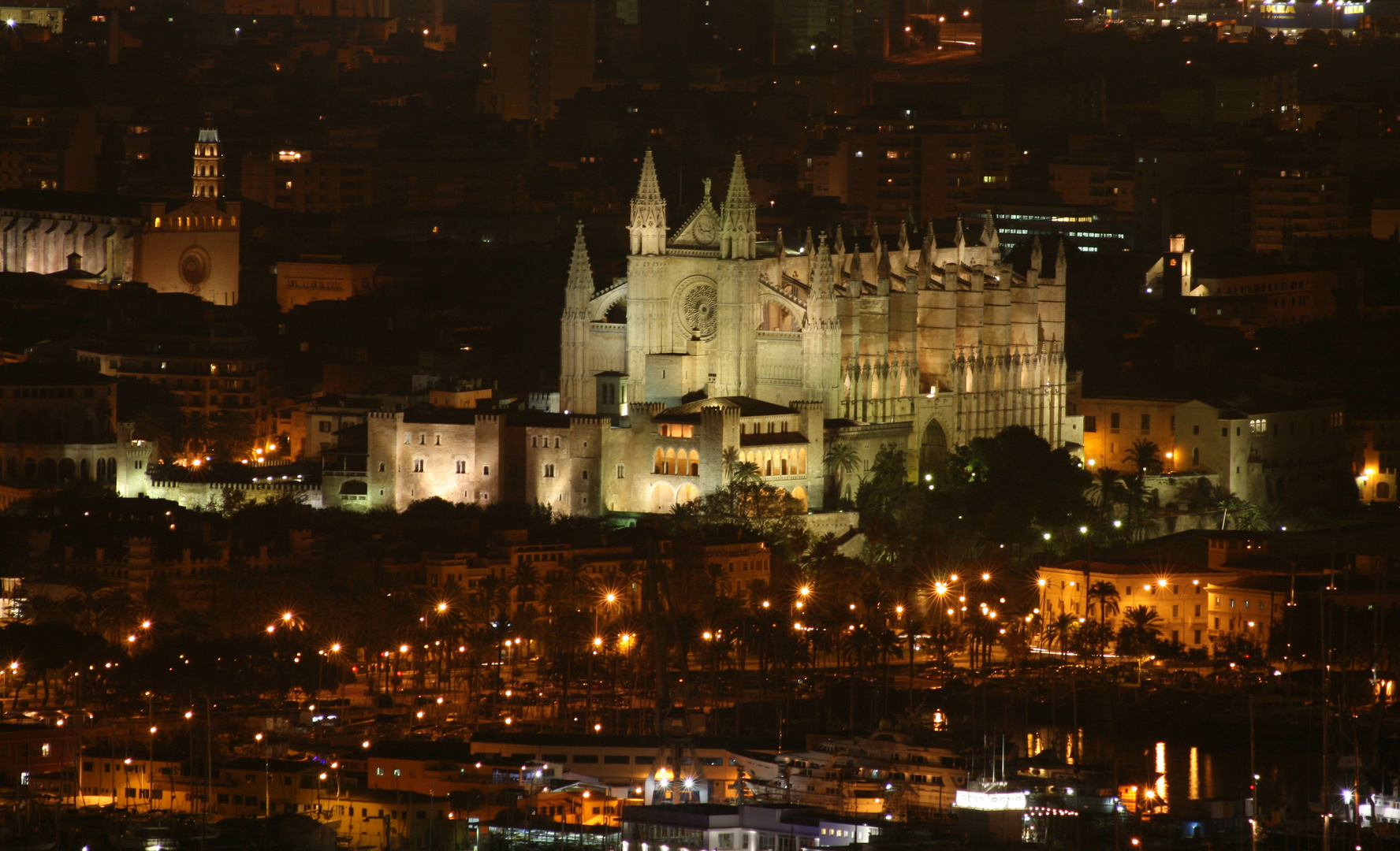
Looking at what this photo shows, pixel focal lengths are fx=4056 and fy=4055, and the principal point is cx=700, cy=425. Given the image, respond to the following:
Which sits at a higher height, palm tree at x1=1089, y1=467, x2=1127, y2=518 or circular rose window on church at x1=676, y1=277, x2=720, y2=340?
circular rose window on church at x1=676, y1=277, x2=720, y2=340

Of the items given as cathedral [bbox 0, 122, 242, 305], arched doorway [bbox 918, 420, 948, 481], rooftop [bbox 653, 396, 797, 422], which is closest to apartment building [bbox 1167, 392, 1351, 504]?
arched doorway [bbox 918, 420, 948, 481]

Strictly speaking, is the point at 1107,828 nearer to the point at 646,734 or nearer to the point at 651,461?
the point at 646,734

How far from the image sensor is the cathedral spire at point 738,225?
5202 inches

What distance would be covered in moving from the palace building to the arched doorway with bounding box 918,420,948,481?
0.06m

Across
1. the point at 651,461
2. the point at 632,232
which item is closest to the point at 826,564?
the point at 651,461

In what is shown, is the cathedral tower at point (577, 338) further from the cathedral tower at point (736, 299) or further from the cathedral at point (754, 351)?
the cathedral tower at point (736, 299)

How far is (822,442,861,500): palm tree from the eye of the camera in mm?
130625

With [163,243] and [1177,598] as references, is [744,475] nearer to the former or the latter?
[1177,598]

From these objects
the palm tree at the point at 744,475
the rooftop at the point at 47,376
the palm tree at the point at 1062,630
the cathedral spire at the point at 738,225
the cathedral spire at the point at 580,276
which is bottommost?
the palm tree at the point at 1062,630

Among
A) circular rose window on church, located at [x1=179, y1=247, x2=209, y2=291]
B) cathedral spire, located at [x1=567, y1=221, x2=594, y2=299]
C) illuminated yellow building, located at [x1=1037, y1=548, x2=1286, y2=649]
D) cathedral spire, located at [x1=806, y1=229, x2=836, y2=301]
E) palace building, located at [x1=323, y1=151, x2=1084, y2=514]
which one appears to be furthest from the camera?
circular rose window on church, located at [x1=179, y1=247, x2=209, y2=291]

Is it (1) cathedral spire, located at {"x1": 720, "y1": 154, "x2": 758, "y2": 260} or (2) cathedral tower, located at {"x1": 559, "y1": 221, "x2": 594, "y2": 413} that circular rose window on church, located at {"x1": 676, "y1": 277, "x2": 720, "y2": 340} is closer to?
(1) cathedral spire, located at {"x1": 720, "y1": 154, "x2": 758, "y2": 260}

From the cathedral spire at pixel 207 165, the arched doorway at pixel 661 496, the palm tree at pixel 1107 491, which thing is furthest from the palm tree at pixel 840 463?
the cathedral spire at pixel 207 165

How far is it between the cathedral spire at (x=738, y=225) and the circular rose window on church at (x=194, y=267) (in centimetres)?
4454

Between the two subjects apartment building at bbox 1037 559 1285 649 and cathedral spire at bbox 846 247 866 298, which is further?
cathedral spire at bbox 846 247 866 298
